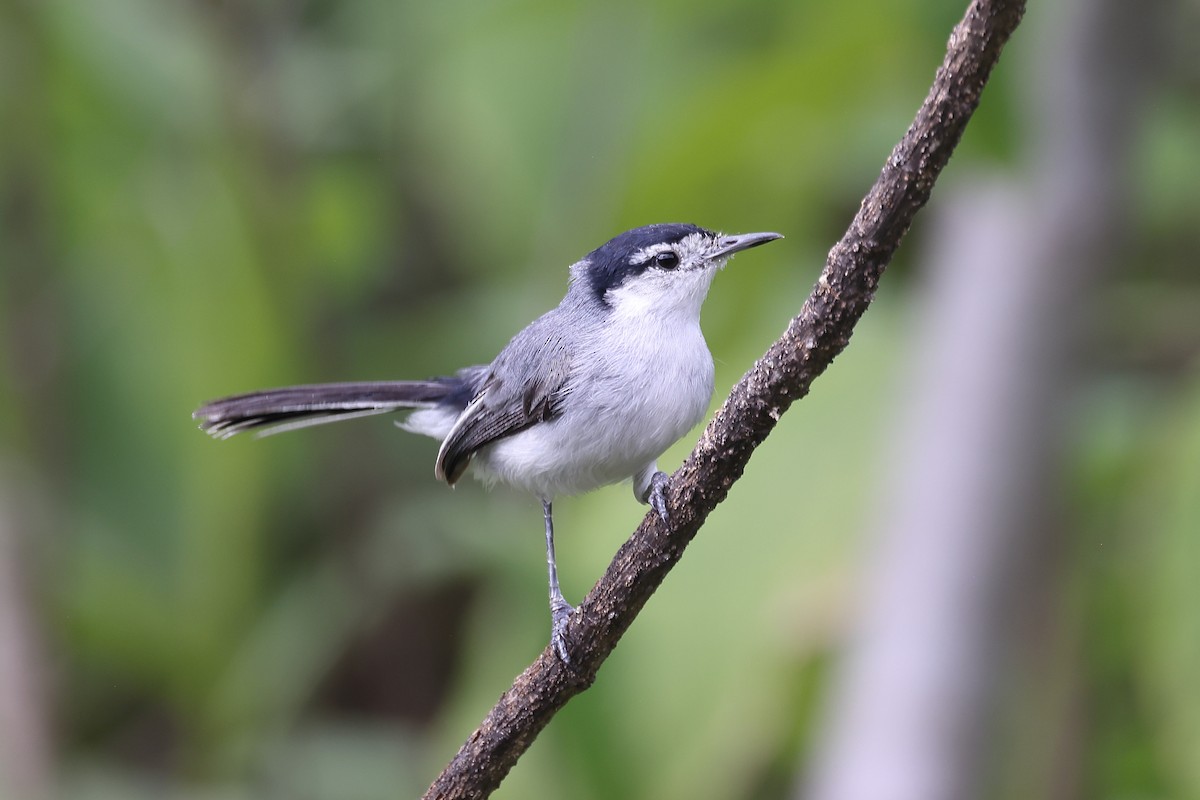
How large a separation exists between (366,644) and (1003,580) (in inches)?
59.5

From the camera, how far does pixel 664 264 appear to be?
1.46 metres

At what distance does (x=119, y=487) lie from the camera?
280cm

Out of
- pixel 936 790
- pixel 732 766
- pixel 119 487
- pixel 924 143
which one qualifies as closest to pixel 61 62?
pixel 119 487

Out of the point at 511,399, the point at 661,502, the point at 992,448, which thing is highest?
the point at 661,502

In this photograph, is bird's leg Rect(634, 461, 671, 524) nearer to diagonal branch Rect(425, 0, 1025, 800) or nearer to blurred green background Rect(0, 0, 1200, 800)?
diagonal branch Rect(425, 0, 1025, 800)

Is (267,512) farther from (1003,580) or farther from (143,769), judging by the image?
(1003,580)

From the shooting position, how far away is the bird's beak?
1291mm

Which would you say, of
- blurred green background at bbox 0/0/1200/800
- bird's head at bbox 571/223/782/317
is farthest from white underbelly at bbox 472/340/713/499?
blurred green background at bbox 0/0/1200/800

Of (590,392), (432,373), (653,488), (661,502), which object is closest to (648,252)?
(590,392)

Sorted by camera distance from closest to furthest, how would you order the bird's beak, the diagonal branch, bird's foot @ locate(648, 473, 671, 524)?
the diagonal branch, bird's foot @ locate(648, 473, 671, 524), the bird's beak

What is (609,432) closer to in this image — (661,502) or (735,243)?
(735,243)

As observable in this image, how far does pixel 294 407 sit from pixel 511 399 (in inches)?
10.3

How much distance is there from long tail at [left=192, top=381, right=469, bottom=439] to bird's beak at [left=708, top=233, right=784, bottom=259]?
463mm

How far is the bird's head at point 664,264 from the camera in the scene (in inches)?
56.0
